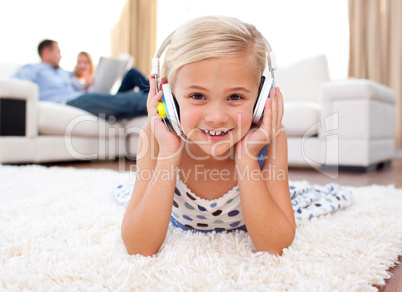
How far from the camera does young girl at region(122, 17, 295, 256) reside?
62 centimetres

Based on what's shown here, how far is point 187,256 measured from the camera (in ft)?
2.06

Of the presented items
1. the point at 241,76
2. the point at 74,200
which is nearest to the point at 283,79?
the point at 74,200

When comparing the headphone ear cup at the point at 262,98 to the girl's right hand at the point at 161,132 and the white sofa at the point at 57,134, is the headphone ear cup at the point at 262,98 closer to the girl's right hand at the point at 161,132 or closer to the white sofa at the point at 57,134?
the girl's right hand at the point at 161,132

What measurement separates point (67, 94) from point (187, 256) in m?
2.93

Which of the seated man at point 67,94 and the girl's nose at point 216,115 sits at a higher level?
the seated man at point 67,94

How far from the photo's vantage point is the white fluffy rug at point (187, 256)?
51 centimetres

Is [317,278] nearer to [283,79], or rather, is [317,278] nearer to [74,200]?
[74,200]

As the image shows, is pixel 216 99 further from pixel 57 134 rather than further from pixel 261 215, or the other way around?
pixel 57 134

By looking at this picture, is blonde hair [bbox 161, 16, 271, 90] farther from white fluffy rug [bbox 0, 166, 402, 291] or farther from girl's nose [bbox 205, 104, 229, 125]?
white fluffy rug [bbox 0, 166, 402, 291]

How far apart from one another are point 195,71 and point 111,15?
5.10 meters

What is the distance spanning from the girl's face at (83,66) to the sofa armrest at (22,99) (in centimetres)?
142

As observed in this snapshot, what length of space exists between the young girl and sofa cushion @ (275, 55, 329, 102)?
2374 mm

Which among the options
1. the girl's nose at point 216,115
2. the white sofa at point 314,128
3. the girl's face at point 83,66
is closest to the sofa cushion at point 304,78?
the white sofa at point 314,128

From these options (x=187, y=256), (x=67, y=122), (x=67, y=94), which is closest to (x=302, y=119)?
(x=67, y=122)
